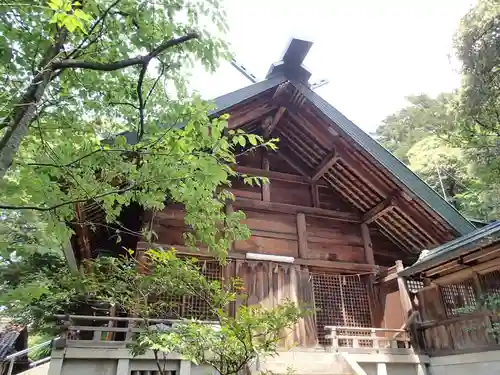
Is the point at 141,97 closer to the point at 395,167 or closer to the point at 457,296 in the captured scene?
the point at 395,167

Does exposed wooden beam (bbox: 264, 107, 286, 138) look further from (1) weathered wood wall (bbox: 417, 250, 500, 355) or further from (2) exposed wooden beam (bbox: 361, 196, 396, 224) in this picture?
(1) weathered wood wall (bbox: 417, 250, 500, 355)

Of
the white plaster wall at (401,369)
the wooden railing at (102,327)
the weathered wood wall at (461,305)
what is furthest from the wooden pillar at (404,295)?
the wooden railing at (102,327)

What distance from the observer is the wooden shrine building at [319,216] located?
27.1 ft

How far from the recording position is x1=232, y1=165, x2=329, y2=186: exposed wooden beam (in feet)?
30.7

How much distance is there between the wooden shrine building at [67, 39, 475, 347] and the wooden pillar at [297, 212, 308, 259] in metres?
0.02

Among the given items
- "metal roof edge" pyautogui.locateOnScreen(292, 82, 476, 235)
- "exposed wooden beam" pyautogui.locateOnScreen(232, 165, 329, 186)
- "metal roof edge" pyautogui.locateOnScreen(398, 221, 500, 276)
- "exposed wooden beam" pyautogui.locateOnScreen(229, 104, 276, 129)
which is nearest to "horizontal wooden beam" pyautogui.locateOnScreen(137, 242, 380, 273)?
"metal roof edge" pyautogui.locateOnScreen(398, 221, 500, 276)

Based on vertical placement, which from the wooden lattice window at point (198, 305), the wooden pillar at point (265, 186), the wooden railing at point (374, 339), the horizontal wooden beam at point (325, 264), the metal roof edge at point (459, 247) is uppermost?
the wooden pillar at point (265, 186)

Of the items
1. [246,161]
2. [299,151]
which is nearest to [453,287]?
[299,151]

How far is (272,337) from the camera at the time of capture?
12.4 ft

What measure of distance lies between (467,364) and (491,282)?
5.28ft

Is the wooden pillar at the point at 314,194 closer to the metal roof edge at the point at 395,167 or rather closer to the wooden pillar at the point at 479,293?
the metal roof edge at the point at 395,167

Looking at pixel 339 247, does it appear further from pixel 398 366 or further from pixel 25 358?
pixel 25 358

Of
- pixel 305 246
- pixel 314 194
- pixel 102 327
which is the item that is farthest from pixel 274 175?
pixel 102 327

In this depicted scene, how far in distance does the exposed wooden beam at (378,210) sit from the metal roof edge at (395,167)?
2.42 ft
